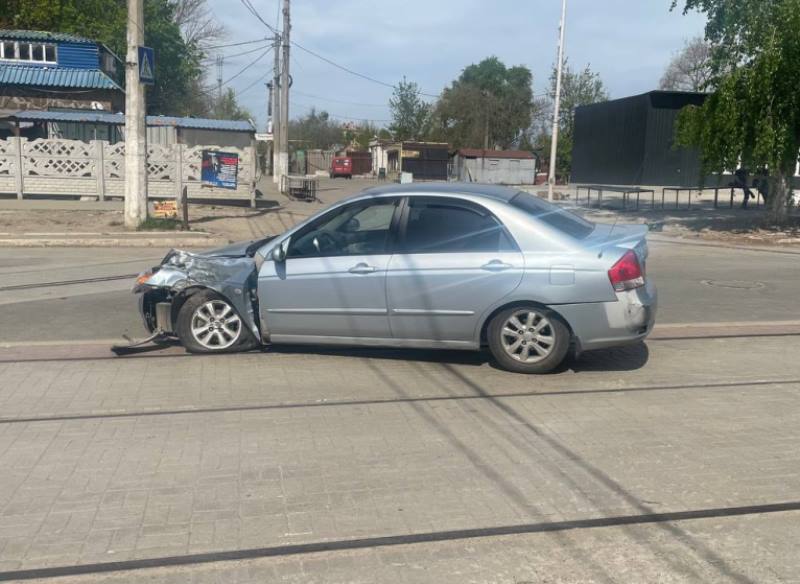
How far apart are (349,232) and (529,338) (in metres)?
1.89

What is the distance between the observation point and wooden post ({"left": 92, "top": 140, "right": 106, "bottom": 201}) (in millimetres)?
24328

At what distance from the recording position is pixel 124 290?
37.3ft

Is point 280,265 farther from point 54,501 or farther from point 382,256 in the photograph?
point 54,501

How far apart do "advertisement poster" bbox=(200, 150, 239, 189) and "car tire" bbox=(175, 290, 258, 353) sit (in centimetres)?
1704

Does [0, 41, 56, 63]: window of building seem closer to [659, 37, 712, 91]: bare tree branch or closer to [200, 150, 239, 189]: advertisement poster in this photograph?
[200, 150, 239, 189]: advertisement poster

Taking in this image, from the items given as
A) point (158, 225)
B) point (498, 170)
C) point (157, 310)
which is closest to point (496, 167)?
point (498, 170)

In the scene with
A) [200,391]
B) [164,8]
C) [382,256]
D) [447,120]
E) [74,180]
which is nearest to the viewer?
[200,391]

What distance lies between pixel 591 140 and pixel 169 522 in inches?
1733

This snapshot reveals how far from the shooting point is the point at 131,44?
1683 cm

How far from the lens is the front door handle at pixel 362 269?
23.4ft

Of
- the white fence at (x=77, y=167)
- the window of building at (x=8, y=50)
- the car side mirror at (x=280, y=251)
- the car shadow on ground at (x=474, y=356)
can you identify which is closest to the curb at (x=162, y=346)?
the car shadow on ground at (x=474, y=356)

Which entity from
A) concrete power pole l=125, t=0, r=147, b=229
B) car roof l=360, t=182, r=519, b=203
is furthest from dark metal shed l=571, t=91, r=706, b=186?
car roof l=360, t=182, r=519, b=203

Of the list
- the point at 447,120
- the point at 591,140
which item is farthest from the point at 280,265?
the point at 447,120

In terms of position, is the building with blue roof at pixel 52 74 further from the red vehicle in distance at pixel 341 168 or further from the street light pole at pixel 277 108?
the red vehicle in distance at pixel 341 168
